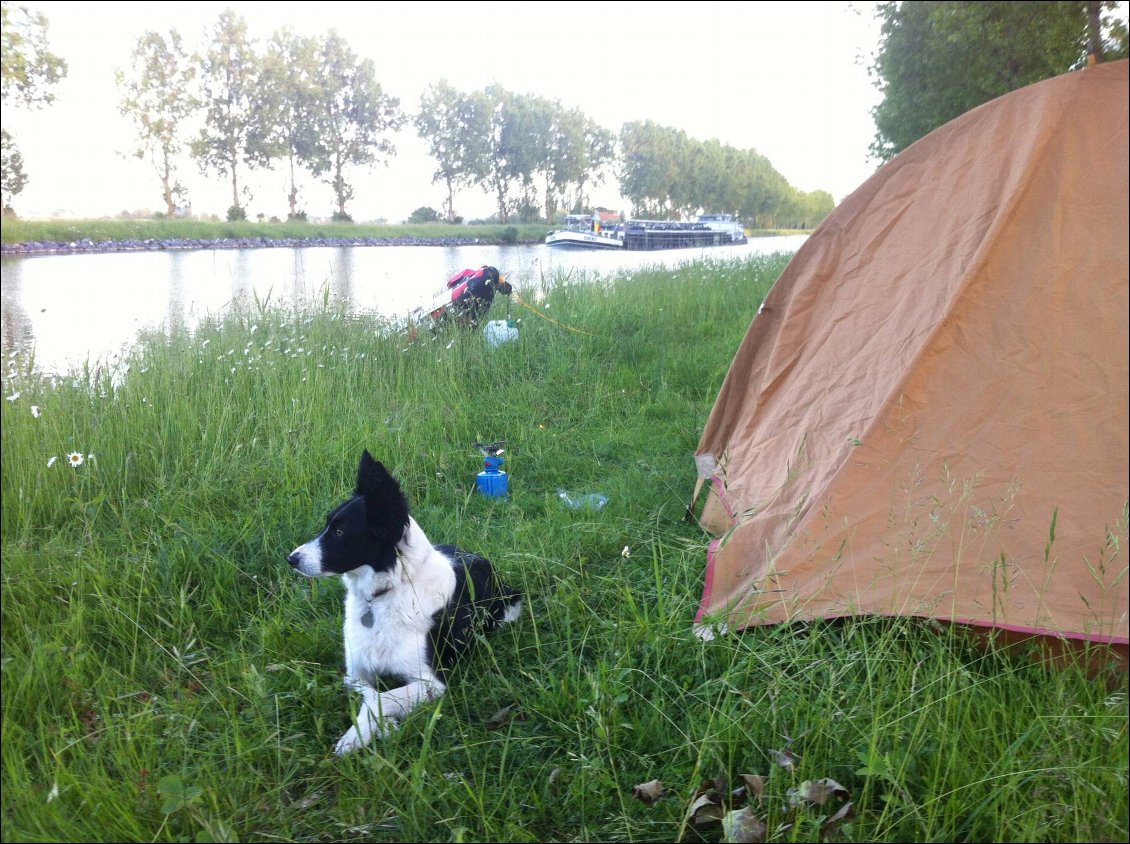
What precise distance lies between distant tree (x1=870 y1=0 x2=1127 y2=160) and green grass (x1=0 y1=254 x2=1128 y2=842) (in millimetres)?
5413

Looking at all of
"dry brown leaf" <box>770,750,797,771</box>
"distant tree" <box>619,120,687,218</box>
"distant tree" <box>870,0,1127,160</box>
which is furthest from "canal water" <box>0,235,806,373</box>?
"distant tree" <box>619,120,687,218</box>

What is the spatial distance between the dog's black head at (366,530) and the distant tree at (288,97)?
10510 millimetres

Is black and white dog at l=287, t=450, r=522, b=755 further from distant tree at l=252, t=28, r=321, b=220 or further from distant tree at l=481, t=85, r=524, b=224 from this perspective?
distant tree at l=481, t=85, r=524, b=224

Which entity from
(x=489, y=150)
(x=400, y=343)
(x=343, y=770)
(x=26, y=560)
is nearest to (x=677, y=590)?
(x=343, y=770)

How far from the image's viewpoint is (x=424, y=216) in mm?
59875

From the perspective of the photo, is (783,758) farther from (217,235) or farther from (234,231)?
(234,231)

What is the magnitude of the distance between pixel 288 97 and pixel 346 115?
9.86 m

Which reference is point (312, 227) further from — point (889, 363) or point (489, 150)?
point (889, 363)

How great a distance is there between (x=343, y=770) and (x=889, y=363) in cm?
252

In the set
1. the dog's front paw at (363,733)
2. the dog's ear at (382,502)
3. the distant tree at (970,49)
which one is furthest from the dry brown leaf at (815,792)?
the distant tree at (970,49)

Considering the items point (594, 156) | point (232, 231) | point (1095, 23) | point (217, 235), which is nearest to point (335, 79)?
point (217, 235)

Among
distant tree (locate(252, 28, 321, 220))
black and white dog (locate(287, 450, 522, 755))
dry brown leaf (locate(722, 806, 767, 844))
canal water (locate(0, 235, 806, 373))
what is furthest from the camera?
distant tree (locate(252, 28, 321, 220))

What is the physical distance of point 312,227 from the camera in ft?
135

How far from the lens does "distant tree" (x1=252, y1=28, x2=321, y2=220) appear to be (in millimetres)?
12359
